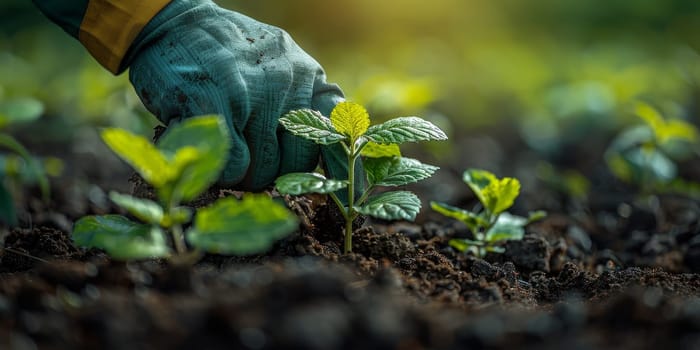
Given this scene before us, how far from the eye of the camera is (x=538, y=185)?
3887 millimetres

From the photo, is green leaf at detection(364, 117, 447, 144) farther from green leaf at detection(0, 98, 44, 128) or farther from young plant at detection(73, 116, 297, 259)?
green leaf at detection(0, 98, 44, 128)

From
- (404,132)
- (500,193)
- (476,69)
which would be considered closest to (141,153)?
(404,132)

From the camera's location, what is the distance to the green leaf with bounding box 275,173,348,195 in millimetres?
1768

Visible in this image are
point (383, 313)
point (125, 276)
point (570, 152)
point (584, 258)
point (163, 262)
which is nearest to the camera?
point (383, 313)

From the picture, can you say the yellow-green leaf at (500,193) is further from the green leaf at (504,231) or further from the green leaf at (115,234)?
the green leaf at (115,234)

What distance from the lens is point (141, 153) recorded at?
1.46 meters

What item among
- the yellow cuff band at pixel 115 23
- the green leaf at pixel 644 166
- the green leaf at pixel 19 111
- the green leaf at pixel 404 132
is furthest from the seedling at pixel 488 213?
the green leaf at pixel 19 111

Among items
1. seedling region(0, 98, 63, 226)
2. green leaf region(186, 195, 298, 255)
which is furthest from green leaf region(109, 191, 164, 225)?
seedling region(0, 98, 63, 226)

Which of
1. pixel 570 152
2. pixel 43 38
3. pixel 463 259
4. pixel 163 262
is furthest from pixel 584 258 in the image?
pixel 43 38

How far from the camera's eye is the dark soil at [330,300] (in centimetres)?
122

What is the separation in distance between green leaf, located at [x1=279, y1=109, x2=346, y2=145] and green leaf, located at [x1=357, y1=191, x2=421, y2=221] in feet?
0.61

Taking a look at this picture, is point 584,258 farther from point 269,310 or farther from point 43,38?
point 43,38

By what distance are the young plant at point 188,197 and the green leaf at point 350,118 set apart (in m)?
0.43

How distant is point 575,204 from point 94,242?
2.47 meters
